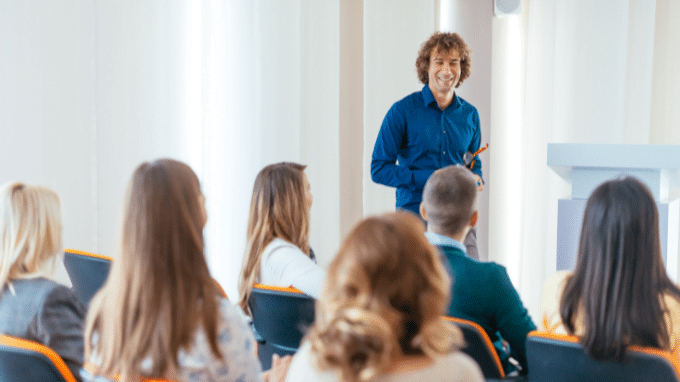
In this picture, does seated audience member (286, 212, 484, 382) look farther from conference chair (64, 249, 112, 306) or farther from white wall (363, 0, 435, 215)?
white wall (363, 0, 435, 215)

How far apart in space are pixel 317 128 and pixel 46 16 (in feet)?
5.61

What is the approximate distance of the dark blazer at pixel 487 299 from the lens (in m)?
1.54

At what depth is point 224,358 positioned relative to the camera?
1205 mm

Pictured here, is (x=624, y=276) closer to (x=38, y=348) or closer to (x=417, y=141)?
(x=38, y=348)

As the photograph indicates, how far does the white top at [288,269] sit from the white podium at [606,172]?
88cm

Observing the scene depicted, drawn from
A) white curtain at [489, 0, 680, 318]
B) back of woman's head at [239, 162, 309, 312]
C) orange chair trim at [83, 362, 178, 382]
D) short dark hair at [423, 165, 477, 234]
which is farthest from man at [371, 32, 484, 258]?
orange chair trim at [83, 362, 178, 382]

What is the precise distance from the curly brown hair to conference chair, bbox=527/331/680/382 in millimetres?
2001

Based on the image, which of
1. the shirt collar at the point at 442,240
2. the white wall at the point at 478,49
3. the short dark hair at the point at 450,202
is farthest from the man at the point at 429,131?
the white wall at the point at 478,49

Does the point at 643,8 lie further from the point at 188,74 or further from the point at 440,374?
the point at 440,374

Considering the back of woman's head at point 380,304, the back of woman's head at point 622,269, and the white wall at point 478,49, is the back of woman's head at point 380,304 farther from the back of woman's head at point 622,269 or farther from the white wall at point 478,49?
the white wall at point 478,49

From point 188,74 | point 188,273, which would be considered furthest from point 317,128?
point 188,273

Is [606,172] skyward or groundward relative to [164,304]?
skyward

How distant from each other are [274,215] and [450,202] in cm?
60

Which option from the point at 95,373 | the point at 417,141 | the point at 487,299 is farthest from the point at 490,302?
the point at 417,141
